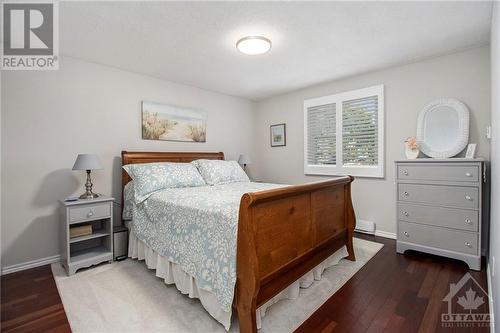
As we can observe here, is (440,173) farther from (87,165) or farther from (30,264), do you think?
(30,264)

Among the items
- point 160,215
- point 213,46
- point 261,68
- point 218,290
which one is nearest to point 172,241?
point 160,215

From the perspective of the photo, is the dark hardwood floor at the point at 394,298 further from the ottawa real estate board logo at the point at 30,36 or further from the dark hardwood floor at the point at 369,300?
the ottawa real estate board logo at the point at 30,36

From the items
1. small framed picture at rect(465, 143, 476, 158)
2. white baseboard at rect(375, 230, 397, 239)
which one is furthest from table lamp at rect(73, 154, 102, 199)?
small framed picture at rect(465, 143, 476, 158)

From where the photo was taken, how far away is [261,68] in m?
3.24

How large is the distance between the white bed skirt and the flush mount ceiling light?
2.19 metres

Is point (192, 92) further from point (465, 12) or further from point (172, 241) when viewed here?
point (465, 12)

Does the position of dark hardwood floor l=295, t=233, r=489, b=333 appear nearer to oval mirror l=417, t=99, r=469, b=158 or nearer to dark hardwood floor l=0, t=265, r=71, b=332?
oval mirror l=417, t=99, r=469, b=158

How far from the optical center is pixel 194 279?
6.07 ft

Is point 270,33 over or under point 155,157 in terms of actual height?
over

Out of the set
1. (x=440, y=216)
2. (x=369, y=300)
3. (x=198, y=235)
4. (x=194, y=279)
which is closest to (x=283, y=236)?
(x=198, y=235)

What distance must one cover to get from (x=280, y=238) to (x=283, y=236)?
38mm

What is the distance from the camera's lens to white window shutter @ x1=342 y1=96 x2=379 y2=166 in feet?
11.3

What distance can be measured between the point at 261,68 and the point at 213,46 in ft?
2.83

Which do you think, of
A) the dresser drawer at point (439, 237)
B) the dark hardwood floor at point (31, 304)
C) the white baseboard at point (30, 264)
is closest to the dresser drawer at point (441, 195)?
the dresser drawer at point (439, 237)
